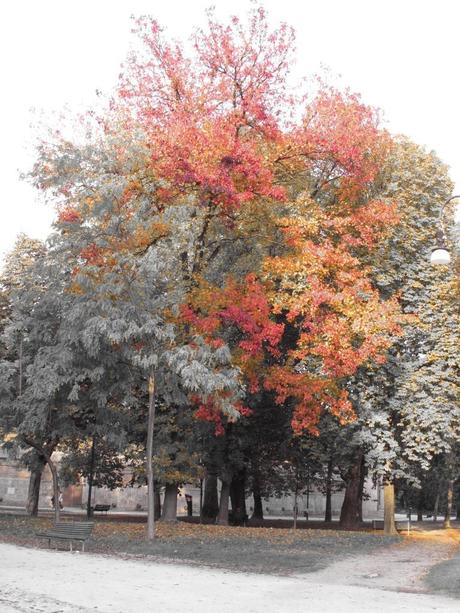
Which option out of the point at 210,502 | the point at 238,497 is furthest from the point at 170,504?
the point at 210,502

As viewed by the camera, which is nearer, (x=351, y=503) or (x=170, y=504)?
(x=170, y=504)

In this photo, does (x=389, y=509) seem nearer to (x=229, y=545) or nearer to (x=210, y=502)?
(x=210, y=502)

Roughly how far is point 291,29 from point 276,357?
12254 mm

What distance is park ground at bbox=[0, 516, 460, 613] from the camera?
10.2 meters

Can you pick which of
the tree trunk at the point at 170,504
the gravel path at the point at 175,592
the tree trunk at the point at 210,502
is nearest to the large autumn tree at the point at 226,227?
the tree trunk at the point at 170,504

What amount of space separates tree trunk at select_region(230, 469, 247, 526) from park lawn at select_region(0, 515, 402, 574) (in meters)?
7.58

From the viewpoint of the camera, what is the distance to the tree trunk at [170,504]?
27.6 m

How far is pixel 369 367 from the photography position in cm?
2667

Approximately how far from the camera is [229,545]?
19.1 metres

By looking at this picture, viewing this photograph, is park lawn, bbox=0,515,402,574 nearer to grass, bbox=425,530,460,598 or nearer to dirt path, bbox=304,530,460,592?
dirt path, bbox=304,530,460,592

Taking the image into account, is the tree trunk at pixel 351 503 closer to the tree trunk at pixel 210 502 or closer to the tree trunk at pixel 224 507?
the tree trunk at pixel 224 507

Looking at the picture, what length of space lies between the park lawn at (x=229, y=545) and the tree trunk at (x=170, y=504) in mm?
1717

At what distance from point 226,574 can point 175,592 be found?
2.89 m

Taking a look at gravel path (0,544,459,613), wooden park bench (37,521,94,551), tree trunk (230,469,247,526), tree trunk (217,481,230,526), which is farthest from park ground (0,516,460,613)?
tree trunk (230,469,247,526)
